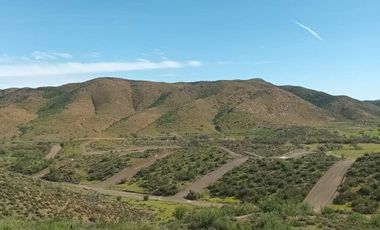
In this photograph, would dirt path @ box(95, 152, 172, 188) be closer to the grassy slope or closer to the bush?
the bush

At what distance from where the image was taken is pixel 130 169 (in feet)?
304

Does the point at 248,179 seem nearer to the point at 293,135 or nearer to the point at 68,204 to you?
the point at 68,204

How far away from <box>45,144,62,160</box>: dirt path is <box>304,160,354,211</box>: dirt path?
5999 cm

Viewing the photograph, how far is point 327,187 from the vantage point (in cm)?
6372

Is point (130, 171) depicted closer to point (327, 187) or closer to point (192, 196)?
point (192, 196)

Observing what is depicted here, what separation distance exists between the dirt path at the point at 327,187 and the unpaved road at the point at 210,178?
16248 millimetres

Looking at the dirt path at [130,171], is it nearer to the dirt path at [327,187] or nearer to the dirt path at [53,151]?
the dirt path at [53,151]

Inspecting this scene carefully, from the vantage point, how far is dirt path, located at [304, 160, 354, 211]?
192ft

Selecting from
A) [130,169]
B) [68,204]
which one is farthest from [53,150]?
[68,204]

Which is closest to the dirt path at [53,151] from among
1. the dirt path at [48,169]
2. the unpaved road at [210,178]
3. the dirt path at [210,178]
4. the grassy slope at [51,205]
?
the dirt path at [48,169]

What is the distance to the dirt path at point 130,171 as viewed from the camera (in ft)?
281

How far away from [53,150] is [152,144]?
22850 mm

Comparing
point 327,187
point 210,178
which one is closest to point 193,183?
point 210,178

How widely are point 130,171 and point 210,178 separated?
714 inches
